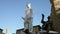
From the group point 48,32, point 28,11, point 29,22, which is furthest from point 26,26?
point 48,32

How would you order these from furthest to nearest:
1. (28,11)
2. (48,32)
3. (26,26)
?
(28,11), (26,26), (48,32)

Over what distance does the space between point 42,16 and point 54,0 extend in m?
2.21

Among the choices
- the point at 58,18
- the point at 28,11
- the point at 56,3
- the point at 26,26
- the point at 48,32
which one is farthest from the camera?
the point at 28,11

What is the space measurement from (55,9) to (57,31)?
2.31m

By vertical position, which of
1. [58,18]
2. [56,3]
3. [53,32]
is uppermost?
[56,3]

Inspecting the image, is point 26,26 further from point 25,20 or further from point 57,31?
point 57,31

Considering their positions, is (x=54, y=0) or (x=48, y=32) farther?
(x=54, y=0)

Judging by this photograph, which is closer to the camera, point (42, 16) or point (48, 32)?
point (48, 32)

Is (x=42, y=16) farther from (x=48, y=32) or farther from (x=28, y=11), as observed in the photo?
(x=28, y=11)

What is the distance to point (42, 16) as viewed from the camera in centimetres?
1636

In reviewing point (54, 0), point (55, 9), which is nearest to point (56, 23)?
point (55, 9)

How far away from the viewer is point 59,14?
16.0 m

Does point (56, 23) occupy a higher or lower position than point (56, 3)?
lower

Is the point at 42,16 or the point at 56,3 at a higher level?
the point at 56,3
